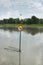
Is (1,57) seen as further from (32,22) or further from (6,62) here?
(32,22)

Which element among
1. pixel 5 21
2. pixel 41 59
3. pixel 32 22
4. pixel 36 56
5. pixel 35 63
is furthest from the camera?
pixel 5 21

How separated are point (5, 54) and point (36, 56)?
2.26m

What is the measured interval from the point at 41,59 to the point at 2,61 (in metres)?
2.55

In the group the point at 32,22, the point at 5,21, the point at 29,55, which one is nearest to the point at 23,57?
the point at 29,55

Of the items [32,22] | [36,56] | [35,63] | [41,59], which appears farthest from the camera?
[32,22]

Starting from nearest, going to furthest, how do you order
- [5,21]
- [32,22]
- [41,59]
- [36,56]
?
[41,59] < [36,56] < [32,22] < [5,21]

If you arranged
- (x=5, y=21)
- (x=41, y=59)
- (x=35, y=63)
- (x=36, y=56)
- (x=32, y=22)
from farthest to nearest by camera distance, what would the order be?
(x=5, y=21) → (x=32, y=22) → (x=36, y=56) → (x=41, y=59) → (x=35, y=63)

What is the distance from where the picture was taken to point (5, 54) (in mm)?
12422

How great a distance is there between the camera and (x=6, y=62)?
34.2 ft

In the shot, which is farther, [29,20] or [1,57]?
[29,20]

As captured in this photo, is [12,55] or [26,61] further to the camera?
[12,55]

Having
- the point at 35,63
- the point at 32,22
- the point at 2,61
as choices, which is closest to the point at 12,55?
the point at 2,61

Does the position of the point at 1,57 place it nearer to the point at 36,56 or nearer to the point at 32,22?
the point at 36,56

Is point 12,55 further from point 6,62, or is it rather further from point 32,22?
point 32,22
